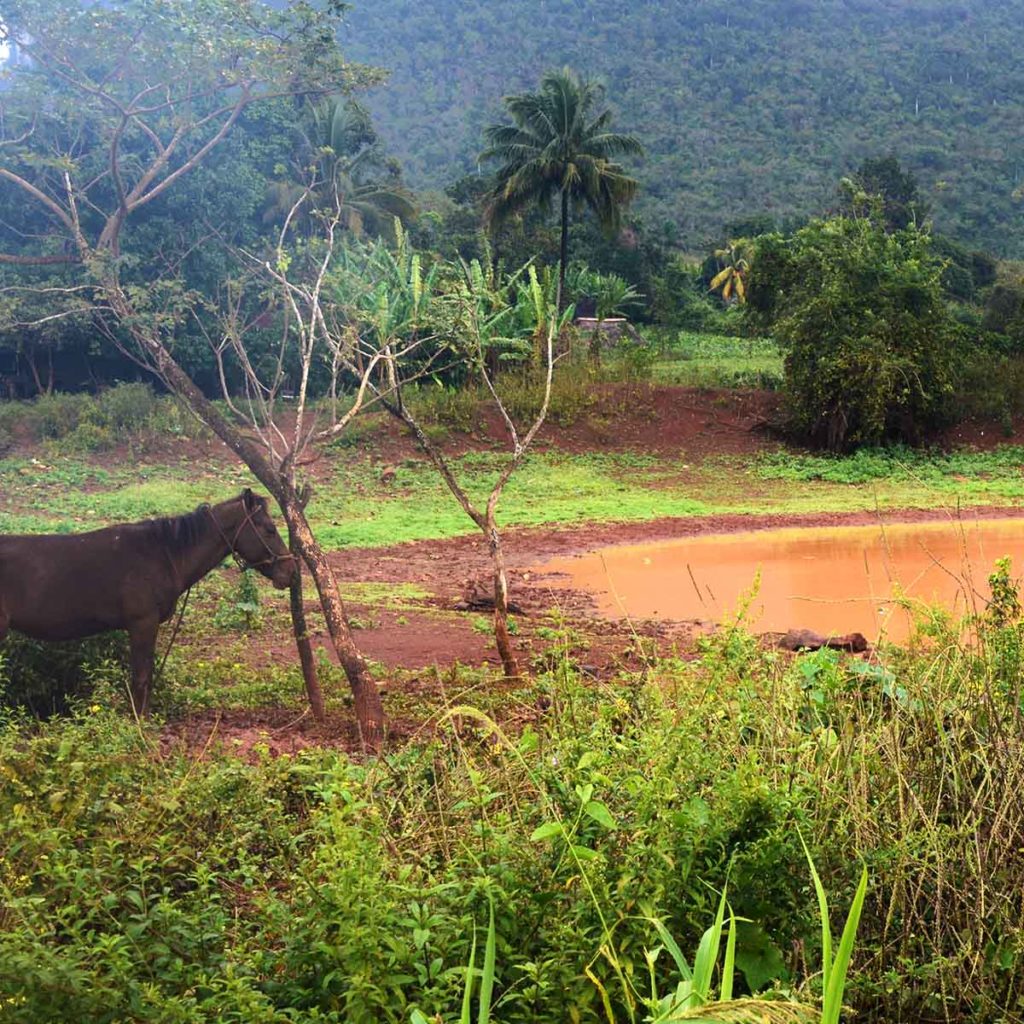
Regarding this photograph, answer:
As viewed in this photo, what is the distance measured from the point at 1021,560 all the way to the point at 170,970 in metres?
11.9

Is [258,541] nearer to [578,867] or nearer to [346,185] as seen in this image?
[578,867]

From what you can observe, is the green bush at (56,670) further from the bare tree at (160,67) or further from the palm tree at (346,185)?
the palm tree at (346,185)

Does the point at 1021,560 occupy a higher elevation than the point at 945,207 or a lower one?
lower

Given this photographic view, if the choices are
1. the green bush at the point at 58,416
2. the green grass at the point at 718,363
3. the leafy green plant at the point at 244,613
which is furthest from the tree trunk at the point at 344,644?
the green grass at the point at 718,363

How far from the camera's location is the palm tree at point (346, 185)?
85.5 ft

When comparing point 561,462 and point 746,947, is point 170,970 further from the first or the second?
point 561,462

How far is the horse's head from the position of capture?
22.7 feet

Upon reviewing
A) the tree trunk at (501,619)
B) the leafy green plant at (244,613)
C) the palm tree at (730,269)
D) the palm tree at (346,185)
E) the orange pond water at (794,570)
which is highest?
the palm tree at (346,185)

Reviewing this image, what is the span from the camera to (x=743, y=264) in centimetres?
4284

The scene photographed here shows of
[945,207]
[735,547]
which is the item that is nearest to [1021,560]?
[735,547]

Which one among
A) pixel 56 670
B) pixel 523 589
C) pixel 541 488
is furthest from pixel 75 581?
pixel 541 488

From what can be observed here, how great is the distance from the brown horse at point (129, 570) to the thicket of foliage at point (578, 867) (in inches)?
92.9

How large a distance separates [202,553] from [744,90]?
65.9 m

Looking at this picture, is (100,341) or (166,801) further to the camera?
(100,341)
